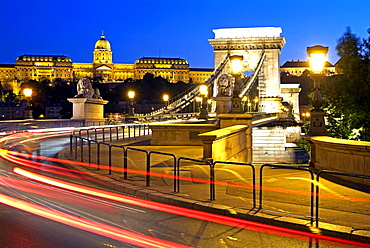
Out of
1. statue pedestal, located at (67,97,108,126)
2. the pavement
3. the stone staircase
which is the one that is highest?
statue pedestal, located at (67,97,108,126)

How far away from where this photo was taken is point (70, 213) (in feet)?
26.5

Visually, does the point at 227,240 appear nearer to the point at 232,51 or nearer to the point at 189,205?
the point at 189,205

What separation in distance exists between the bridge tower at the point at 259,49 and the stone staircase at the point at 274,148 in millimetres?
22226

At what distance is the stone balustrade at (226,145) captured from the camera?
13.0 meters

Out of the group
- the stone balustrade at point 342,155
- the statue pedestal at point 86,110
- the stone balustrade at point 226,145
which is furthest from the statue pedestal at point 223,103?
the stone balustrade at point 342,155

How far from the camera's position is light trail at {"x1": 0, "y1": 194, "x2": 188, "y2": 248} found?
257 inches

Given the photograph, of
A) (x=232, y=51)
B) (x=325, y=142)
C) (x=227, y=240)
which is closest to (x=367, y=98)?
(x=325, y=142)

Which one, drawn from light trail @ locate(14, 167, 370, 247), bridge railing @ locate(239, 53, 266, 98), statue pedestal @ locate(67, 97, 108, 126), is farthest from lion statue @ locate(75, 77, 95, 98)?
bridge railing @ locate(239, 53, 266, 98)

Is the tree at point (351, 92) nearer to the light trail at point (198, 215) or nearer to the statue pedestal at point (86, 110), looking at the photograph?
the light trail at point (198, 215)

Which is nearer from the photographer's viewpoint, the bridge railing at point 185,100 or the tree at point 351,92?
the tree at point 351,92

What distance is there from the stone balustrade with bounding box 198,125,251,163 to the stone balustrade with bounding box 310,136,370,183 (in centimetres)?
259

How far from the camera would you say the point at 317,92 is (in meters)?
13.4

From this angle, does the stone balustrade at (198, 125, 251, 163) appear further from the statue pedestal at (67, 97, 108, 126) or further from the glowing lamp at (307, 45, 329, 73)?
the statue pedestal at (67, 97, 108, 126)

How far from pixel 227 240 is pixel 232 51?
227 ft
